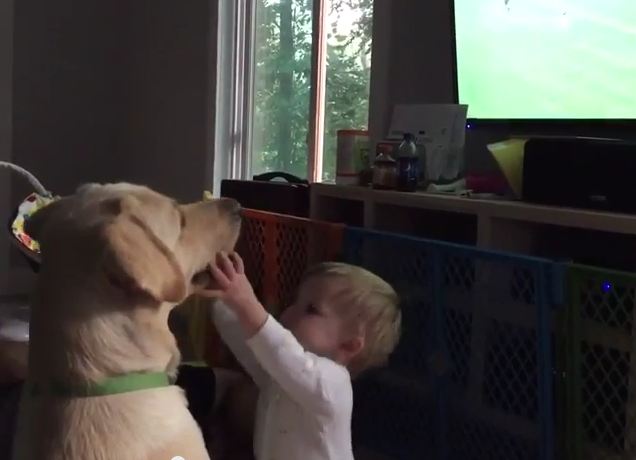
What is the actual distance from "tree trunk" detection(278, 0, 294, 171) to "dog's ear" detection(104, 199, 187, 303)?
2343 mm

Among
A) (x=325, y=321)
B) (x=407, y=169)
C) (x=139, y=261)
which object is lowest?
(x=325, y=321)

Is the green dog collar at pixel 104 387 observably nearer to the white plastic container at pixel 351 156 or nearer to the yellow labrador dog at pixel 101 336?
the yellow labrador dog at pixel 101 336

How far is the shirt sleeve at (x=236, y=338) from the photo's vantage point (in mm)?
1808

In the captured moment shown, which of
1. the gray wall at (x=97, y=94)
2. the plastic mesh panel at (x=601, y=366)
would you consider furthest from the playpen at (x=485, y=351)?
the gray wall at (x=97, y=94)

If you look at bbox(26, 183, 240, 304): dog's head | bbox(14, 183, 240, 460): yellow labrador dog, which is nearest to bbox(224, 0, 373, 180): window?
bbox(26, 183, 240, 304): dog's head

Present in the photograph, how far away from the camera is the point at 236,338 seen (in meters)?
1.83

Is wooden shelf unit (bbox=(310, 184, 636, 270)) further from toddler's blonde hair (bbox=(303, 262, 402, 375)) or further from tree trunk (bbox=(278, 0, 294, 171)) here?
tree trunk (bbox=(278, 0, 294, 171))

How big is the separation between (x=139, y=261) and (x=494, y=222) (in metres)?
0.99

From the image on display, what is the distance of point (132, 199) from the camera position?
135 cm

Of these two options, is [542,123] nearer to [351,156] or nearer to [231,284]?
[351,156]

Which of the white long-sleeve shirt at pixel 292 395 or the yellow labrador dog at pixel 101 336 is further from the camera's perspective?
the white long-sleeve shirt at pixel 292 395

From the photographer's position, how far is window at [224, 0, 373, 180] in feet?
10.5

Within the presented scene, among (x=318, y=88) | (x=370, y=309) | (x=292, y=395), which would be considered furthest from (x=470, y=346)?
(x=318, y=88)

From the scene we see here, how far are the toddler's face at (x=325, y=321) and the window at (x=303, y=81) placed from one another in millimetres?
1461
